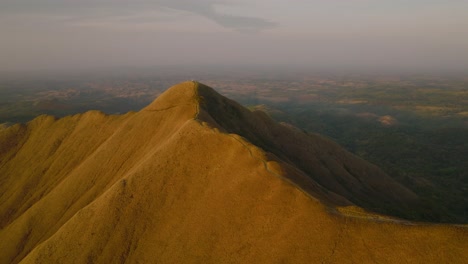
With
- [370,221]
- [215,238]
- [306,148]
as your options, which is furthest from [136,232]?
[306,148]

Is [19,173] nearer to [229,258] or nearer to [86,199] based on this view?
[86,199]

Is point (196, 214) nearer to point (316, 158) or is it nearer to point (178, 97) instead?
point (178, 97)

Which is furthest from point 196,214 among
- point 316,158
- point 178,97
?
point 316,158

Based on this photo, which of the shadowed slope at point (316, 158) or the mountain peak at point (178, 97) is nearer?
the mountain peak at point (178, 97)

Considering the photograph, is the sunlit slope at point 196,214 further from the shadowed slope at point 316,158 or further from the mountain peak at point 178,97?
the shadowed slope at point 316,158

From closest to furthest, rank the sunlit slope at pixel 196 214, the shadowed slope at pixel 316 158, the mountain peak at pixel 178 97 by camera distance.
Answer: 1. the sunlit slope at pixel 196 214
2. the mountain peak at pixel 178 97
3. the shadowed slope at pixel 316 158

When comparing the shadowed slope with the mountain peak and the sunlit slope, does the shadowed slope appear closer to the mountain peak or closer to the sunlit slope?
the mountain peak

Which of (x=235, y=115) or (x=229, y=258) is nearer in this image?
(x=229, y=258)

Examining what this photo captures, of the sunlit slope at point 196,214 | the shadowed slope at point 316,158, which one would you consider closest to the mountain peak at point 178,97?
the sunlit slope at point 196,214

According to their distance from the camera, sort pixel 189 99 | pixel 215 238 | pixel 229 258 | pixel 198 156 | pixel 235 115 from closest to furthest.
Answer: pixel 229 258 → pixel 215 238 → pixel 198 156 → pixel 189 99 → pixel 235 115

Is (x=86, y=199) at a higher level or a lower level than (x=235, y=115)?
lower
